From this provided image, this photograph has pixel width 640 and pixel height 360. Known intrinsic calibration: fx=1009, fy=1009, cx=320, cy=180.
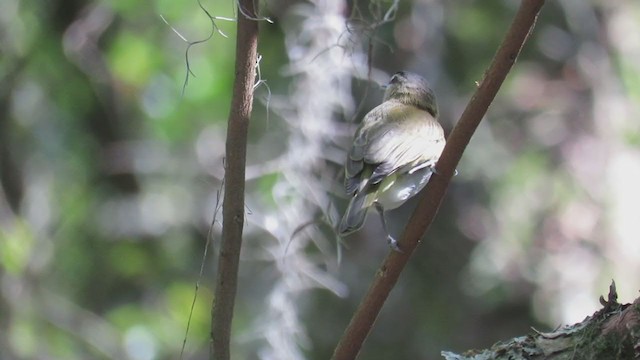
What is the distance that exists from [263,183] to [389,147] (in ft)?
7.04

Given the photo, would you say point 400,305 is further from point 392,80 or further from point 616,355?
point 616,355

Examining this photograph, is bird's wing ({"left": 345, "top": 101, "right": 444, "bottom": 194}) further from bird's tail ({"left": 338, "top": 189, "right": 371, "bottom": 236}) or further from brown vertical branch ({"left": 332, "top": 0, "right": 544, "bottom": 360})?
brown vertical branch ({"left": 332, "top": 0, "right": 544, "bottom": 360})

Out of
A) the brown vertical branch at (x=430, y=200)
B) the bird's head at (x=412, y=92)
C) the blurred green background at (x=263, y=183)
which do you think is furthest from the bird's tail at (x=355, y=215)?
the blurred green background at (x=263, y=183)

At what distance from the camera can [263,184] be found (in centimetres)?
524

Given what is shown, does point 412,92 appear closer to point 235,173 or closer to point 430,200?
point 430,200

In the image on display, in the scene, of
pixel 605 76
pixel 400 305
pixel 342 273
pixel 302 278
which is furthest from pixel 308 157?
pixel 605 76

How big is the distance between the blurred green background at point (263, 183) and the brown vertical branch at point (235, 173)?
285 centimetres

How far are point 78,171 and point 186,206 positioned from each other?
0.64m

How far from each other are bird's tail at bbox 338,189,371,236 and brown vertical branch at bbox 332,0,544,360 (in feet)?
1.86

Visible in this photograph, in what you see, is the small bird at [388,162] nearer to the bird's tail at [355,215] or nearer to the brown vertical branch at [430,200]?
the bird's tail at [355,215]

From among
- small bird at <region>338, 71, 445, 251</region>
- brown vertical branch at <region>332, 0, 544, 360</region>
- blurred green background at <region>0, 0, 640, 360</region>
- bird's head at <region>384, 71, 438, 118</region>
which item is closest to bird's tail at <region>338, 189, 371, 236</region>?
small bird at <region>338, 71, 445, 251</region>

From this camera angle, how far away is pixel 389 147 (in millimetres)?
3188

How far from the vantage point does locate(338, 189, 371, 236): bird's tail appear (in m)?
2.82

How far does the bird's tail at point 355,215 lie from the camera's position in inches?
111
